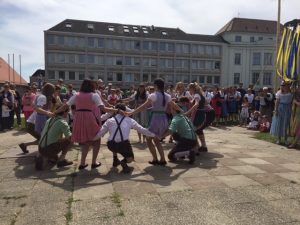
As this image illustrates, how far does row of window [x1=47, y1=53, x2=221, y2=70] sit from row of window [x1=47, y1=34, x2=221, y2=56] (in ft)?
6.25

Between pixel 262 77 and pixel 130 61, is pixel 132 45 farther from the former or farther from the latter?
pixel 262 77

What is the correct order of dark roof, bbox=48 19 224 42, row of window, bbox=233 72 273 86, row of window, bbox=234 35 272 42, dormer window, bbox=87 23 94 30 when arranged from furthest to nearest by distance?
row of window, bbox=234 35 272 42, row of window, bbox=233 72 273 86, dormer window, bbox=87 23 94 30, dark roof, bbox=48 19 224 42

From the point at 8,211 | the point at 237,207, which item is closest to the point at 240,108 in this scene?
the point at 237,207

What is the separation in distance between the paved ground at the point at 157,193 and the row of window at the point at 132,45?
196ft

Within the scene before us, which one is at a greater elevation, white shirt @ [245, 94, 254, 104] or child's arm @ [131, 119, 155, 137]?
white shirt @ [245, 94, 254, 104]

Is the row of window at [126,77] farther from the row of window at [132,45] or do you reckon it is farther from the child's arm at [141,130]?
the child's arm at [141,130]

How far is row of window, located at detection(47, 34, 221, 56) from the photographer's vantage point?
64.0m

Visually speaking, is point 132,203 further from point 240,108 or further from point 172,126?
point 240,108

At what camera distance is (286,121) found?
393 inches

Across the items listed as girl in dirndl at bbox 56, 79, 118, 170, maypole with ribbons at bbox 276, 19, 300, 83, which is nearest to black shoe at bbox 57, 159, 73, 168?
girl in dirndl at bbox 56, 79, 118, 170

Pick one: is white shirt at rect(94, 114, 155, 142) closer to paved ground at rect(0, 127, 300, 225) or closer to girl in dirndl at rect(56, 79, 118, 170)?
girl in dirndl at rect(56, 79, 118, 170)

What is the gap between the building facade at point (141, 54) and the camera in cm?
6444

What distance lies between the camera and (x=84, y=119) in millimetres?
6223

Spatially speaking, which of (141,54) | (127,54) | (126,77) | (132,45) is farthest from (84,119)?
(141,54)
